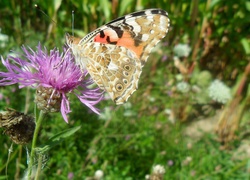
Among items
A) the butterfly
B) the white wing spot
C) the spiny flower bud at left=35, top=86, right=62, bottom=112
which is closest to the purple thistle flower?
the spiny flower bud at left=35, top=86, right=62, bottom=112

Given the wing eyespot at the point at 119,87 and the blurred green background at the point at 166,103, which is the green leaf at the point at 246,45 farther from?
the wing eyespot at the point at 119,87

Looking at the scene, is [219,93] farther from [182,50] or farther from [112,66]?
[112,66]

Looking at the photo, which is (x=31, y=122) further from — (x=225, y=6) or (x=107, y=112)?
(x=225, y=6)

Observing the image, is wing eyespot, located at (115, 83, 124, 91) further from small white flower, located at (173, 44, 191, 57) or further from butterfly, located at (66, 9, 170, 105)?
small white flower, located at (173, 44, 191, 57)

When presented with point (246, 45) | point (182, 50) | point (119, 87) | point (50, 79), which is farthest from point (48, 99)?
point (246, 45)


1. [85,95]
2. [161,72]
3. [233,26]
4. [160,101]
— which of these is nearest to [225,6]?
[233,26]

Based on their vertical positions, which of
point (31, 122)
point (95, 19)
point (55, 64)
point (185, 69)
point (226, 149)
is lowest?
point (226, 149)
